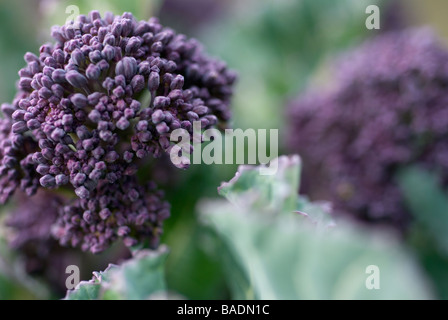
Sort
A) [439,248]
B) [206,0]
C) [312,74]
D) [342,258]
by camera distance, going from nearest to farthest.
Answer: [342,258] < [439,248] < [312,74] < [206,0]

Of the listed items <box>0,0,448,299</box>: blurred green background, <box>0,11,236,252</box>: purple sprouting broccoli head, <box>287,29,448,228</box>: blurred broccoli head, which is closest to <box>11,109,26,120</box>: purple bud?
<box>0,11,236,252</box>: purple sprouting broccoli head

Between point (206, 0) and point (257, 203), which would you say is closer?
point (257, 203)

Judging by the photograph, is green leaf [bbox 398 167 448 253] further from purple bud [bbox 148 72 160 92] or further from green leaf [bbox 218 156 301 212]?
purple bud [bbox 148 72 160 92]

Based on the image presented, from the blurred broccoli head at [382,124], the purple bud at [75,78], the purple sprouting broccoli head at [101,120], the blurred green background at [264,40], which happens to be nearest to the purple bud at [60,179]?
the purple sprouting broccoli head at [101,120]

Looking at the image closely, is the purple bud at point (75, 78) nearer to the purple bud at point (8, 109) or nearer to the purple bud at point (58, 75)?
the purple bud at point (58, 75)

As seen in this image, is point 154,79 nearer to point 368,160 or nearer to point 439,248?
point 368,160

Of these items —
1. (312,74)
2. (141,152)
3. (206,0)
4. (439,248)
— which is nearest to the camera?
(141,152)

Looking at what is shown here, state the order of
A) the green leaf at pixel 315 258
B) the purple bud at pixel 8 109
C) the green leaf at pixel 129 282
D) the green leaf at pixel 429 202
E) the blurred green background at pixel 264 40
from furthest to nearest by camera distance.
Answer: the blurred green background at pixel 264 40, the green leaf at pixel 429 202, the purple bud at pixel 8 109, the green leaf at pixel 129 282, the green leaf at pixel 315 258
